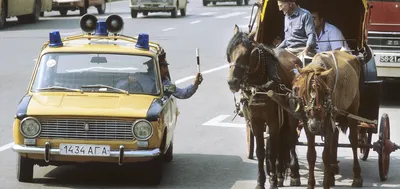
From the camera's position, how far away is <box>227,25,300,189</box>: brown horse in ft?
34.9

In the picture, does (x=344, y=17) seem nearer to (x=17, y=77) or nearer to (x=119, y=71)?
(x=119, y=71)

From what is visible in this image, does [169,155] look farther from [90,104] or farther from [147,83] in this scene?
[90,104]

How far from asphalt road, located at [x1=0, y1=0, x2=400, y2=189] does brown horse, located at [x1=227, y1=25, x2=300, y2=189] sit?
0.51m

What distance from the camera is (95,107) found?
1152cm

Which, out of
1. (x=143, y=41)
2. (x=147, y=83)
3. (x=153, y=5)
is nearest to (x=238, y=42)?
(x=147, y=83)

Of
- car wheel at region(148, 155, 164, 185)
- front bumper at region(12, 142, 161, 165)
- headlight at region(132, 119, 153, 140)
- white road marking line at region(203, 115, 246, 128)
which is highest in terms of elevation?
headlight at region(132, 119, 153, 140)

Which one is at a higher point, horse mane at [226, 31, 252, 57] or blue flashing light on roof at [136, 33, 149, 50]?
horse mane at [226, 31, 252, 57]

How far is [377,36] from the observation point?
65.3 feet

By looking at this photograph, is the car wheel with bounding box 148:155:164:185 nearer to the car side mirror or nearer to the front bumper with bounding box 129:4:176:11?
the car side mirror

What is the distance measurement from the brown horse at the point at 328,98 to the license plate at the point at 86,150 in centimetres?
217

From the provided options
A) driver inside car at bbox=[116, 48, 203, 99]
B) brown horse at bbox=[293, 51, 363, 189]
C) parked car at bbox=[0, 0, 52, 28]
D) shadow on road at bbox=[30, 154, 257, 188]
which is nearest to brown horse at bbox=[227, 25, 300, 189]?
brown horse at bbox=[293, 51, 363, 189]

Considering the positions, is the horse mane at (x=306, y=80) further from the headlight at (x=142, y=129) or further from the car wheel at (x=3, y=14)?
the car wheel at (x=3, y=14)

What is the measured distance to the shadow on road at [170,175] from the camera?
38.7 feet

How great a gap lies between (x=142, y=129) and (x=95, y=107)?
61 centimetres
